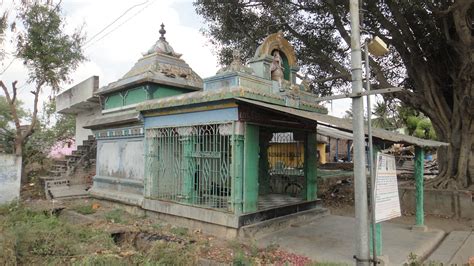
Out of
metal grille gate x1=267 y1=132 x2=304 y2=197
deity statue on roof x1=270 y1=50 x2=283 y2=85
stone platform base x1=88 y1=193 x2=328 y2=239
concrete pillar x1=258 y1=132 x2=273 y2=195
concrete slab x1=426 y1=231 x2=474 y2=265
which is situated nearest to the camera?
concrete slab x1=426 y1=231 x2=474 y2=265

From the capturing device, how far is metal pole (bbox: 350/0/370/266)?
4191 millimetres

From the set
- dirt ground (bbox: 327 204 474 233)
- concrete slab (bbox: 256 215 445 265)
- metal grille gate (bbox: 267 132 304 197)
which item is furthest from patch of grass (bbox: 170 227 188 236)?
dirt ground (bbox: 327 204 474 233)

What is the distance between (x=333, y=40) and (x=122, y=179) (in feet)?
29.8

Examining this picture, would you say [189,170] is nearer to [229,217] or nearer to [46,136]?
[229,217]

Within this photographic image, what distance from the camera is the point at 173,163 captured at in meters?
8.79

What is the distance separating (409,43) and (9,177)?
1310 centimetres

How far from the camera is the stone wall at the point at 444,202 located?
9773mm

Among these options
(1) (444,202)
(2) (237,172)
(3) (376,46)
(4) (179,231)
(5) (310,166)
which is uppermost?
(3) (376,46)

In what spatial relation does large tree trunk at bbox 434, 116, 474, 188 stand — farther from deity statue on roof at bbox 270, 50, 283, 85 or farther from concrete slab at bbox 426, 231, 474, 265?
deity statue on roof at bbox 270, 50, 283, 85

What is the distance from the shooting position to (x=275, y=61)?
8.48 m

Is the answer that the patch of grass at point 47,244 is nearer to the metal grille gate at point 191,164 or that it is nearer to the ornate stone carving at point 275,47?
the metal grille gate at point 191,164

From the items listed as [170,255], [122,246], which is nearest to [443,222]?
[170,255]

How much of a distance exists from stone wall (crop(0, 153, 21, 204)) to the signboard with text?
1086cm

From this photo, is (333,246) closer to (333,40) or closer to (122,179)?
(122,179)
